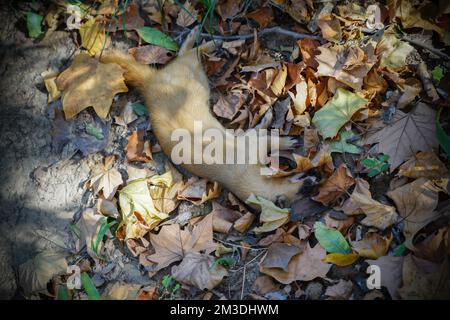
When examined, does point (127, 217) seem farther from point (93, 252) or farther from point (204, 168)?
point (204, 168)

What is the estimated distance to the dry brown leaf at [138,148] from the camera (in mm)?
2830

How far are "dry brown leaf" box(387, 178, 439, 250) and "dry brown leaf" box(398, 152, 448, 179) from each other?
46 millimetres

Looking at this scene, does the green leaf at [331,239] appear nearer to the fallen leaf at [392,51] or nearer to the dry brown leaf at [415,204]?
the dry brown leaf at [415,204]

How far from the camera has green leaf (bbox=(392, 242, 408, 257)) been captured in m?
2.15

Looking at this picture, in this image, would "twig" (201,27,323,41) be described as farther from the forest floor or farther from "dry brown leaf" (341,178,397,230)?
"dry brown leaf" (341,178,397,230)

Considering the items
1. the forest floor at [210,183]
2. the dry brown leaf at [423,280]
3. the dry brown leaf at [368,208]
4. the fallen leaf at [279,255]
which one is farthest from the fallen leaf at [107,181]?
the dry brown leaf at [423,280]

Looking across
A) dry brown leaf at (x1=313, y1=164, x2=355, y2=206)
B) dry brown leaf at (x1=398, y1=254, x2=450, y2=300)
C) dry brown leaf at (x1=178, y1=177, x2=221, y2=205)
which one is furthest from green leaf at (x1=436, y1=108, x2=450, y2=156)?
dry brown leaf at (x1=178, y1=177, x2=221, y2=205)

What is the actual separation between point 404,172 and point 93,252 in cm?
184

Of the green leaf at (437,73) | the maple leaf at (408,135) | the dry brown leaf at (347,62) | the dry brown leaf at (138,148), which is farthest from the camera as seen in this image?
the dry brown leaf at (138,148)

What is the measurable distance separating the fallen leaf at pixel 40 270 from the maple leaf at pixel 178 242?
1.75 ft

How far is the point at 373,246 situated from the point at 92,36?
2.26 m

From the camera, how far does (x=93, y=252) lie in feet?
8.39

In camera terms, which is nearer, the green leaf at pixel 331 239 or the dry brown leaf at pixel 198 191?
the green leaf at pixel 331 239
